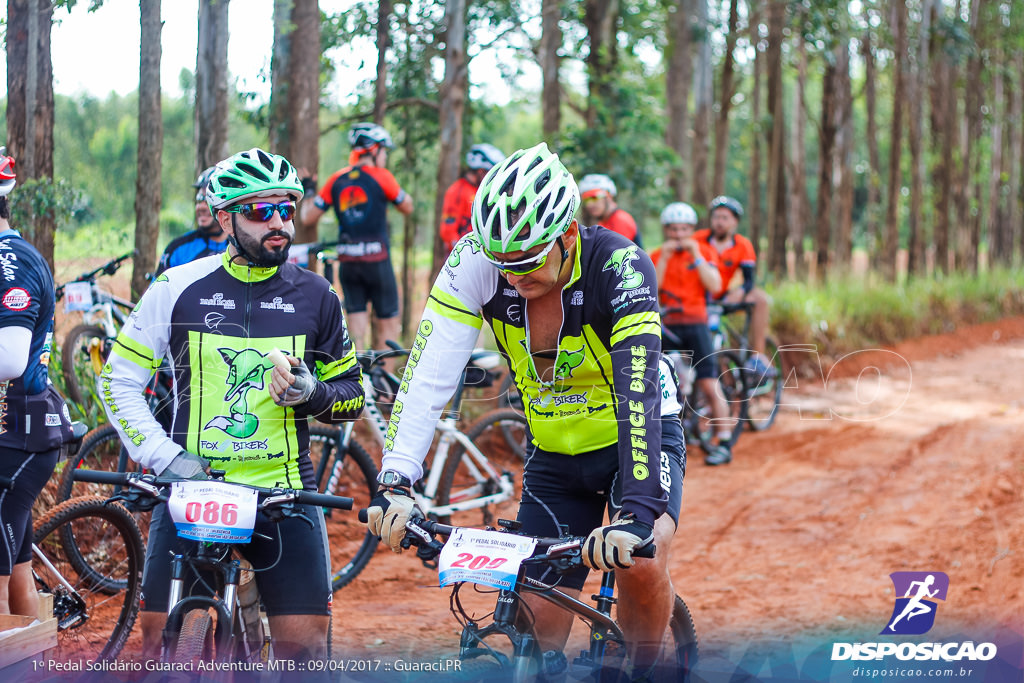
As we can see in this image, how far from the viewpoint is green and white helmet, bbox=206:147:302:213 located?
3773 mm

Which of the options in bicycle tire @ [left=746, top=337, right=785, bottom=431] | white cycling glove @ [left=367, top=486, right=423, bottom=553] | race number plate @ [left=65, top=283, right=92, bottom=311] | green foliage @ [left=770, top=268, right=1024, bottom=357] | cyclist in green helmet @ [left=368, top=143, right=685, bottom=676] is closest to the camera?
white cycling glove @ [left=367, top=486, right=423, bottom=553]

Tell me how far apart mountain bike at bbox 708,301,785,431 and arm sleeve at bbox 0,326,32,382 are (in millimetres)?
7856

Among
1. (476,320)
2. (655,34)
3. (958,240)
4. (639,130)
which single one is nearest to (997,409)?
(639,130)

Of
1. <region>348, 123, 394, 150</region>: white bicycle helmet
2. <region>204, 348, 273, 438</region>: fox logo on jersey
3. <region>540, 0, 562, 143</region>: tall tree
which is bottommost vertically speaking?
<region>204, 348, 273, 438</region>: fox logo on jersey

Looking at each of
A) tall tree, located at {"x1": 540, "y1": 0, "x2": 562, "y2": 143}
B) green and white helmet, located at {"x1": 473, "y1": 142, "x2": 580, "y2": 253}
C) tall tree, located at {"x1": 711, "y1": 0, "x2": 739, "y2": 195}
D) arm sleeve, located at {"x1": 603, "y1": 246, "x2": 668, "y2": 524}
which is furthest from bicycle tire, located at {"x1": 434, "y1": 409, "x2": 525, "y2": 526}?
tall tree, located at {"x1": 711, "y1": 0, "x2": 739, "y2": 195}

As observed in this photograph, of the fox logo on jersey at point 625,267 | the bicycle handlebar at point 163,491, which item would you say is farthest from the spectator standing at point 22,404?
the fox logo on jersey at point 625,267

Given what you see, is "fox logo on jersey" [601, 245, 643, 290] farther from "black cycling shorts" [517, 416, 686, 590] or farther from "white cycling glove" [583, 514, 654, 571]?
"white cycling glove" [583, 514, 654, 571]

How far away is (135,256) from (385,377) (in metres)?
2.23

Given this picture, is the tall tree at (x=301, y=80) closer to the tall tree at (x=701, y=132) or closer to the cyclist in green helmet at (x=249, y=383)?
the cyclist in green helmet at (x=249, y=383)

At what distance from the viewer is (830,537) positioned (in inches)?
294

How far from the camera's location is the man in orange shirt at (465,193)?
9.10m

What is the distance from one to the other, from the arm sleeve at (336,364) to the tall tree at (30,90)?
3.42 m

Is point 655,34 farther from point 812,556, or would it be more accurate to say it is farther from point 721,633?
point 721,633

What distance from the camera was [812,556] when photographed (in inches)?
278
